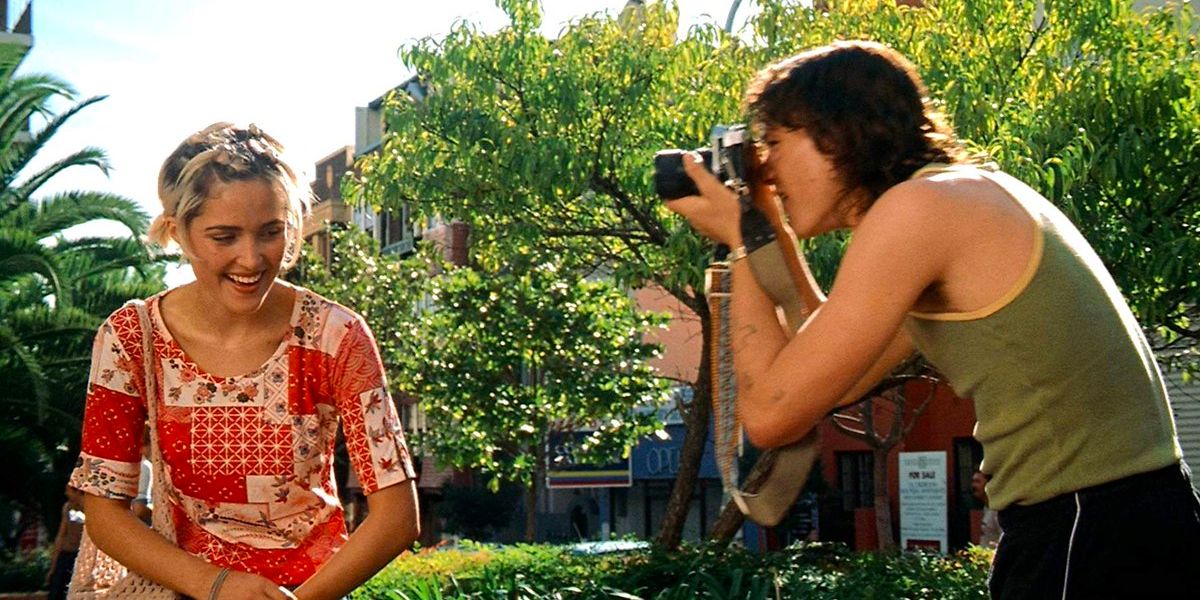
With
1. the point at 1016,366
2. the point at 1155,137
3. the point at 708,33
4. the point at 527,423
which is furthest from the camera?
the point at 527,423

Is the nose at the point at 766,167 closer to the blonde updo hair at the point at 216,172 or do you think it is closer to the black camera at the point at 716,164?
the black camera at the point at 716,164

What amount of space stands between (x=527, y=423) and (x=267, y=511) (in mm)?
19308

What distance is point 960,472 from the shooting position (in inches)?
1130

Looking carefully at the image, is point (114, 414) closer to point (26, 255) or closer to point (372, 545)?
point (372, 545)

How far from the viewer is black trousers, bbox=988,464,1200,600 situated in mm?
2361

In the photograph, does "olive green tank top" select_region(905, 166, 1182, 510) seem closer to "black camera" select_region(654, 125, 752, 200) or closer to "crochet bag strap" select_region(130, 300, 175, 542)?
"black camera" select_region(654, 125, 752, 200)

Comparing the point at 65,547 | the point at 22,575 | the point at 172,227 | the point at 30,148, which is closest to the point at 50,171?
the point at 30,148

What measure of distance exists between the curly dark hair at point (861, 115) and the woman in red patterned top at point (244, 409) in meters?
0.90

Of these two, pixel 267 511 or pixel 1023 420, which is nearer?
pixel 1023 420

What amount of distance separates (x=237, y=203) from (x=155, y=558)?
616 mm

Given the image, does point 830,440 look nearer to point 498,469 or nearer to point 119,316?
point 498,469

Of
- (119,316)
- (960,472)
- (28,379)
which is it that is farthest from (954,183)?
(960,472)

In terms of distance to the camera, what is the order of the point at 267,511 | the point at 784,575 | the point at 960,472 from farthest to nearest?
the point at 960,472
the point at 784,575
the point at 267,511

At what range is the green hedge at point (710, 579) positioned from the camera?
7238 millimetres
